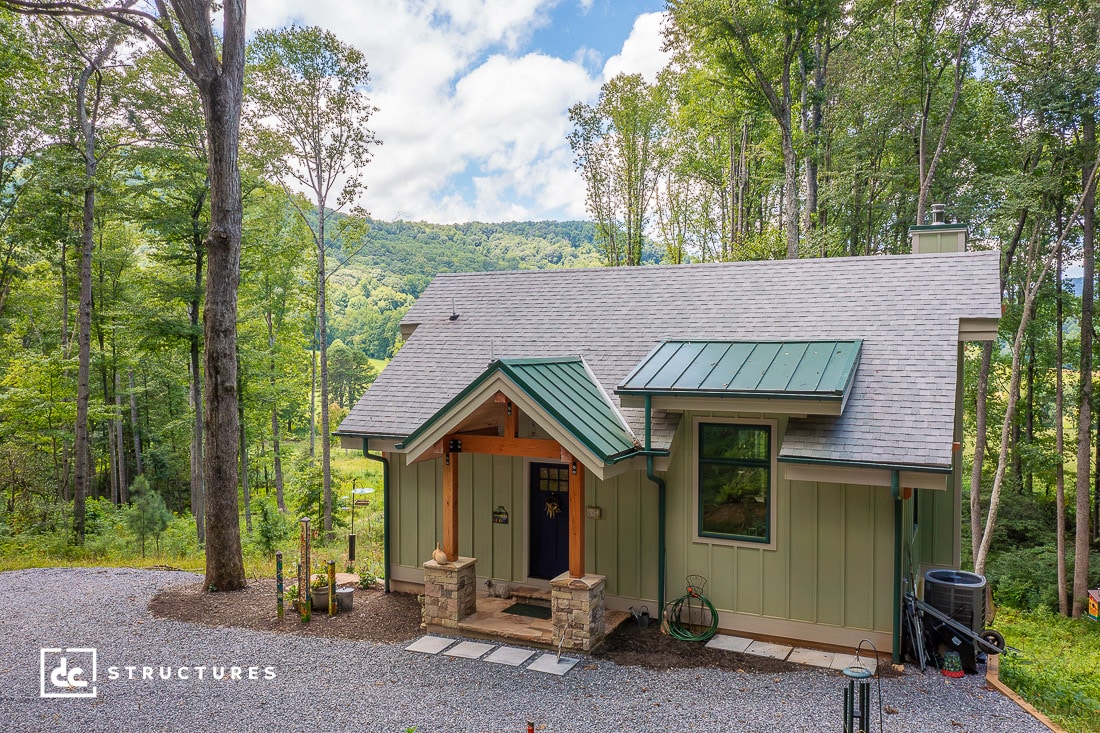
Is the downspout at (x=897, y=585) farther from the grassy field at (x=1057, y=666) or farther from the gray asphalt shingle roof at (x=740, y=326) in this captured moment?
the grassy field at (x=1057, y=666)

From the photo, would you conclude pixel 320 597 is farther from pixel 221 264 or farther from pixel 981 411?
pixel 981 411

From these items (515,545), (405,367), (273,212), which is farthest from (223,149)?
(273,212)

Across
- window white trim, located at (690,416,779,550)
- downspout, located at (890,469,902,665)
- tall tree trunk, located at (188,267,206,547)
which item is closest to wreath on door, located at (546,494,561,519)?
window white trim, located at (690,416,779,550)

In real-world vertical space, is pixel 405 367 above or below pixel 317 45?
below

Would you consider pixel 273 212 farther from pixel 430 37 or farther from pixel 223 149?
pixel 223 149

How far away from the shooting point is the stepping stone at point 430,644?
280 inches

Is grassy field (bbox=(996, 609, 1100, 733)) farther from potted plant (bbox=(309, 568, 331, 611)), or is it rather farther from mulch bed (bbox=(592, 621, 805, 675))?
potted plant (bbox=(309, 568, 331, 611))

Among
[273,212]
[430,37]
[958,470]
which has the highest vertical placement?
[430,37]

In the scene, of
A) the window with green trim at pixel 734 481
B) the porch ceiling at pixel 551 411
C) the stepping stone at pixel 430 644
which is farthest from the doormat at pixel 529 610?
the porch ceiling at pixel 551 411

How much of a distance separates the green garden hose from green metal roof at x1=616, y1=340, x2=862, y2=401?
2.47 metres

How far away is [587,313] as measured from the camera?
9.82 meters

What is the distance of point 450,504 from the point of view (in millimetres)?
7684

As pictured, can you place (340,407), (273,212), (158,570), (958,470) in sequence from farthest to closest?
(340,407) < (273,212) < (158,570) < (958,470)

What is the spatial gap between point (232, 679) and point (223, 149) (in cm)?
697
